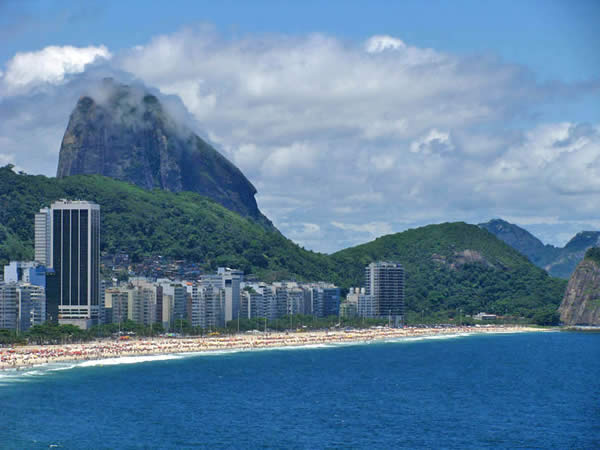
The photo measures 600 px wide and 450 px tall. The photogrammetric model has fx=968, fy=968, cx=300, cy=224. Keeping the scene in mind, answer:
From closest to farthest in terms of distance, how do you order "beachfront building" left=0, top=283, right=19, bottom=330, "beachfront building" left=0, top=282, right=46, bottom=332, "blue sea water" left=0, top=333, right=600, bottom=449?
"blue sea water" left=0, top=333, right=600, bottom=449
"beachfront building" left=0, top=283, right=19, bottom=330
"beachfront building" left=0, top=282, right=46, bottom=332

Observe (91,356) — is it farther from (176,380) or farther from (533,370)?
(533,370)

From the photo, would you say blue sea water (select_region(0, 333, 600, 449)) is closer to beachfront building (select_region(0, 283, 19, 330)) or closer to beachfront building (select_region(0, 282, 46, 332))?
beachfront building (select_region(0, 282, 46, 332))

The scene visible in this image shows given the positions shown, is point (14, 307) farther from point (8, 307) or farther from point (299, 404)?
point (299, 404)

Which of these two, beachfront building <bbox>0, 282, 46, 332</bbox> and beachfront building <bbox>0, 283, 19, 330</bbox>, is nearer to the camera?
beachfront building <bbox>0, 283, 19, 330</bbox>

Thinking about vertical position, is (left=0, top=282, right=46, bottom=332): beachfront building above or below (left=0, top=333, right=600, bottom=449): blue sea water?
above

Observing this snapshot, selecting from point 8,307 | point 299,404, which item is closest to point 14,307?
point 8,307

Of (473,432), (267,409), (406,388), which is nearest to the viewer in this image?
(473,432)

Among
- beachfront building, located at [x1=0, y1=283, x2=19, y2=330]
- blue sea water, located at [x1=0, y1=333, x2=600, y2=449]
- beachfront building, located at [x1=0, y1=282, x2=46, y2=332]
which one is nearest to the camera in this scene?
blue sea water, located at [x1=0, y1=333, x2=600, y2=449]

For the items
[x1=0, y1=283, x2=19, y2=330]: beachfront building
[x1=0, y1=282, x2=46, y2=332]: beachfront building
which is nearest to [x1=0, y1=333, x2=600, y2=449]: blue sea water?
[x1=0, y1=282, x2=46, y2=332]: beachfront building

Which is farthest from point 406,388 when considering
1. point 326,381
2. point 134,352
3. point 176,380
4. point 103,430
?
point 134,352
